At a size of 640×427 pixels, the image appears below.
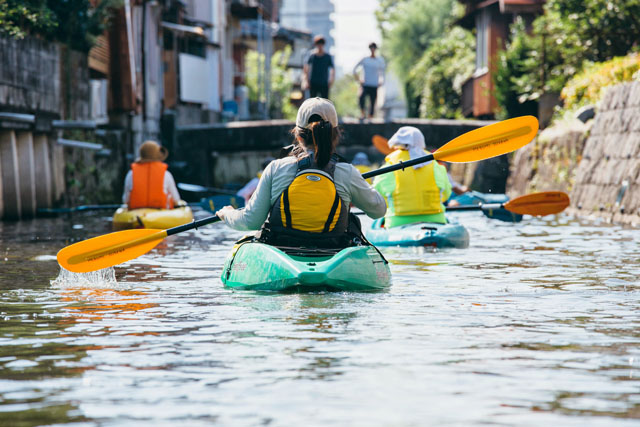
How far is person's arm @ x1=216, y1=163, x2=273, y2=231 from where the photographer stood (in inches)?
293

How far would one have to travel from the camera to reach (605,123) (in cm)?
1689

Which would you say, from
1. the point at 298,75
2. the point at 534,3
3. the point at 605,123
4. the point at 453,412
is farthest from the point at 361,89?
the point at 298,75

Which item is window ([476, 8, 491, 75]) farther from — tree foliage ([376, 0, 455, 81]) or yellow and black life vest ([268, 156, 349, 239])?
yellow and black life vest ([268, 156, 349, 239])

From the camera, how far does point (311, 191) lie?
726 cm

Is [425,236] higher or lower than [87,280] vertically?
higher

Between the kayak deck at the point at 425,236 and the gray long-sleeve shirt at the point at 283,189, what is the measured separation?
3.25m

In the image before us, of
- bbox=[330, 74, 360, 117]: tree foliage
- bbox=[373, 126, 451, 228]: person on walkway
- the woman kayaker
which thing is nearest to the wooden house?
bbox=[373, 126, 451, 228]: person on walkway

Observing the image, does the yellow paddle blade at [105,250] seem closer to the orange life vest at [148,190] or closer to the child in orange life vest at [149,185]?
the child in orange life vest at [149,185]

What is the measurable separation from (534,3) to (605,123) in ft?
51.7

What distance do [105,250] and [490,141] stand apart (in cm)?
339

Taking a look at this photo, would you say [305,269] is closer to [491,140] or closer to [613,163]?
[491,140]

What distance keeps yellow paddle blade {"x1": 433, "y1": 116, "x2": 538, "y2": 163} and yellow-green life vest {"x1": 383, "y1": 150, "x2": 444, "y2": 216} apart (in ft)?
5.38

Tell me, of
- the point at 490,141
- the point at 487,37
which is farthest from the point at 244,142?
the point at 490,141

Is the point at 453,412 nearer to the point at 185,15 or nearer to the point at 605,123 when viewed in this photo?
the point at 605,123
